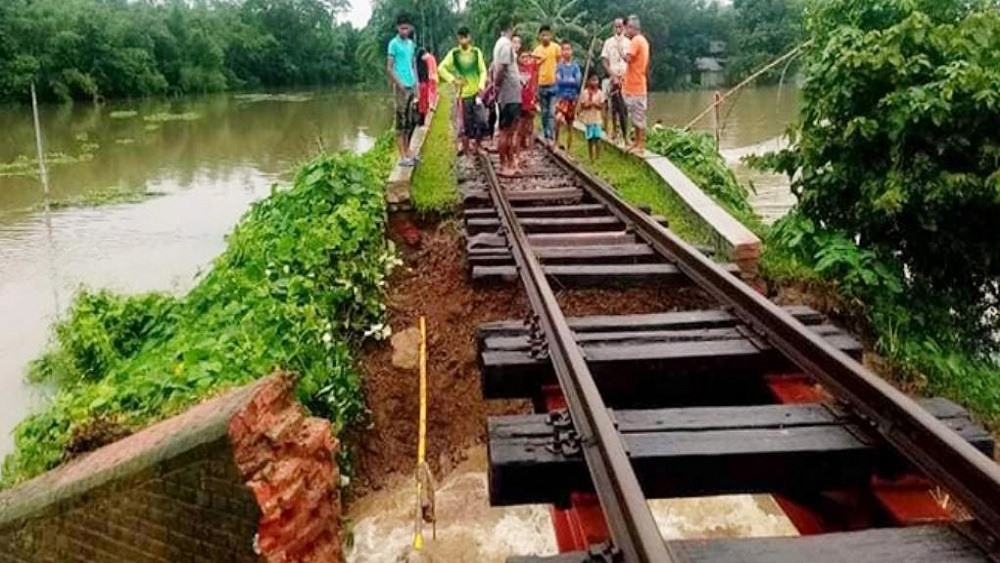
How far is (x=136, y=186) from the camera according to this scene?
21.7 metres

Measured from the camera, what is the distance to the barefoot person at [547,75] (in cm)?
1200

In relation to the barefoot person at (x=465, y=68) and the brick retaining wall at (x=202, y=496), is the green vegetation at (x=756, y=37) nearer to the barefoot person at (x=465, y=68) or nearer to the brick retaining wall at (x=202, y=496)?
the barefoot person at (x=465, y=68)

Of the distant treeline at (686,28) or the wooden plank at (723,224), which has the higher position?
the distant treeline at (686,28)

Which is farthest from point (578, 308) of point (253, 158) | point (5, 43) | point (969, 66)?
point (5, 43)

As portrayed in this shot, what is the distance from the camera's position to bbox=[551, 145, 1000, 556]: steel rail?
237 centimetres

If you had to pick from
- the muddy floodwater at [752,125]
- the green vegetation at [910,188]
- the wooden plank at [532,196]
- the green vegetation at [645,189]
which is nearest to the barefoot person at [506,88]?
the green vegetation at [645,189]

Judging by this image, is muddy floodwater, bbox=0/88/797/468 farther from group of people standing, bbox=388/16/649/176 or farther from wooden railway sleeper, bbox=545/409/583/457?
wooden railway sleeper, bbox=545/409/583/457

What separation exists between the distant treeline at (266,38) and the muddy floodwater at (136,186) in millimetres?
6595

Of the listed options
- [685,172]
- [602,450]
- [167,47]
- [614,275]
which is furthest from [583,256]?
[167,47]

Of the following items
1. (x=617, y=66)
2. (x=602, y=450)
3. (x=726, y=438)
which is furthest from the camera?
(x=617, y=66)

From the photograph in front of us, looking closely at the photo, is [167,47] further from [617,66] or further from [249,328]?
[249,328]

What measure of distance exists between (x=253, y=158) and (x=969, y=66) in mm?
24062

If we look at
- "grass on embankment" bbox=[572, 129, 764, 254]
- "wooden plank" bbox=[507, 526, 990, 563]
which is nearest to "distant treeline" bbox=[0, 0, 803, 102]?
"grass on embankment" bbox=[572, 129, 764, 254]

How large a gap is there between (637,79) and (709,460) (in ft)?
29.1
